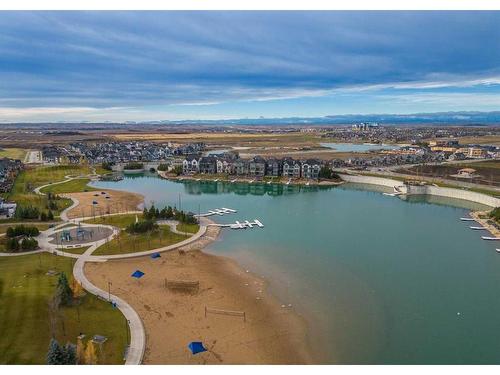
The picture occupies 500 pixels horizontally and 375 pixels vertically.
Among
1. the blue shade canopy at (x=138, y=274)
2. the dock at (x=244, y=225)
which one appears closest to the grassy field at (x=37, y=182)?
the dock at (x=244, y=225)

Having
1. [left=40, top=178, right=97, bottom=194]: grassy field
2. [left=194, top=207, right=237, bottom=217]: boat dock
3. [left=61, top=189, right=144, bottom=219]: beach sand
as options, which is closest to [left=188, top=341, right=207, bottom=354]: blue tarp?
[left=194, top=207, right=237, bottom=217]: boat dock

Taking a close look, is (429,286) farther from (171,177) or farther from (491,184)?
(171,177)

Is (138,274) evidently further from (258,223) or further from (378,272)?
(258,223)

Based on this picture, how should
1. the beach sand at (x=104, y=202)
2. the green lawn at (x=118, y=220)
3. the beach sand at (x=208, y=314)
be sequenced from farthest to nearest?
the beach sand at (x=104, y=202) < the green lawn at (x=118, y=220) < the beach sand at (x=208, y=314)

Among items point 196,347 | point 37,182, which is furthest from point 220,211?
point 37,182

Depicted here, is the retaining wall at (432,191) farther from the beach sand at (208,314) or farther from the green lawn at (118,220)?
the green lawn at (118,220)

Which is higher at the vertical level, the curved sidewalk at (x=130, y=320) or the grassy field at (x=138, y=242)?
the grassy field at (x=138, y=242)
